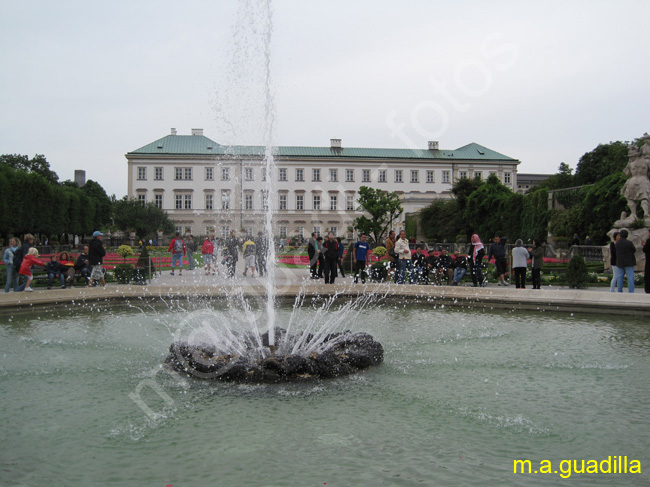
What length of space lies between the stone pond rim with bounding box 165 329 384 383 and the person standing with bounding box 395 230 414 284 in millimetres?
6760

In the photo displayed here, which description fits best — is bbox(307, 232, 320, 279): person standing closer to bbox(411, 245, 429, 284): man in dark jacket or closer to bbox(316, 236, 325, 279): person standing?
bbox(316, 236, 325, 279): person standing

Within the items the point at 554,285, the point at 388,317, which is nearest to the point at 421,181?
the point at 554,285

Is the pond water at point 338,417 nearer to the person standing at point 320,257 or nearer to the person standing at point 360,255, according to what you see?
the person standing at point 320,257

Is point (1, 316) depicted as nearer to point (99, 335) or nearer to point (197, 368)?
point (99, 335)

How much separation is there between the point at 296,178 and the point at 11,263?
60.9 m

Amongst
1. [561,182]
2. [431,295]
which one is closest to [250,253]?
[431,295]

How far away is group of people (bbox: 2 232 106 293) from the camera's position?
1149 centimetres

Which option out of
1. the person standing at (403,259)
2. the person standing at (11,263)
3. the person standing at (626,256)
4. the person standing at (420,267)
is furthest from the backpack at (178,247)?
the person standing at (626,256)

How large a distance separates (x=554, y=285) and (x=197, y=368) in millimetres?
10776

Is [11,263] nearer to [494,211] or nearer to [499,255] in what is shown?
[499,255]

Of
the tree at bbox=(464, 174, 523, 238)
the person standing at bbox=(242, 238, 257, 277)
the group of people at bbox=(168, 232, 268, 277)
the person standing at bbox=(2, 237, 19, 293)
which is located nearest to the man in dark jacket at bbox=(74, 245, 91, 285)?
the person standing at bbox=(2, 237, 19, 293)

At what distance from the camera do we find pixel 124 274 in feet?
44.8

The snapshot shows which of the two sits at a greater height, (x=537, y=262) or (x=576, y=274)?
Result: (x=537, y=262)

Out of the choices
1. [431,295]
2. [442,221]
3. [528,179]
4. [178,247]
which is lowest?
[431,295]
